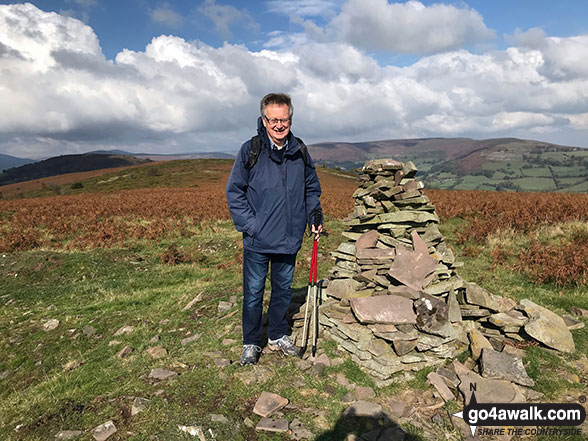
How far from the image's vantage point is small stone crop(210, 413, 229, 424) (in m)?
3.96

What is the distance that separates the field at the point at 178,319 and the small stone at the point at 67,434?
4.4 inches

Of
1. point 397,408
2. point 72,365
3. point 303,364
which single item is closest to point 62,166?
point 72,365

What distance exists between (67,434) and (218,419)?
1914 mm

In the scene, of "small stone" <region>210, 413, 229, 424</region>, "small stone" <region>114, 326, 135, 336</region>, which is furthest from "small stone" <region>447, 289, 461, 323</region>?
"small stone" <region>114, 326, 135, 336</region>

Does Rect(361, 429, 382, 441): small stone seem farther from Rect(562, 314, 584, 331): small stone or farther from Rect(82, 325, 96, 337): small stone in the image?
Rect(82, 325, 96, 337): small stone

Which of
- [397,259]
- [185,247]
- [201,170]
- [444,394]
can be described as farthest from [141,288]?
[201,170]

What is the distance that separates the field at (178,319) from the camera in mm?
4270

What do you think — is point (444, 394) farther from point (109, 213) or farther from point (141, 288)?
point (109, 213)

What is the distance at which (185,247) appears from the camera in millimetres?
15805

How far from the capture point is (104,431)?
3941 millimetres

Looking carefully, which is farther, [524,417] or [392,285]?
[392,285]

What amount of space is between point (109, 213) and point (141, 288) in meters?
13.6

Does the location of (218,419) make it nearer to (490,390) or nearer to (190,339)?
(190,339)

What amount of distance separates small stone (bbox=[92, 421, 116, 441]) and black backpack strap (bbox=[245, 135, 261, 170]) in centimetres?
380
